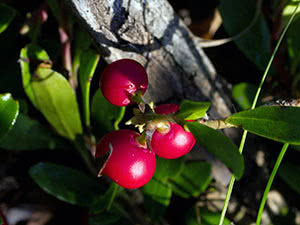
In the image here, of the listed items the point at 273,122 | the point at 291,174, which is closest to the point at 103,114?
the point at 273,122

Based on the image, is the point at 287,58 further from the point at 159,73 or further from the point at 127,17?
the point at 127,17

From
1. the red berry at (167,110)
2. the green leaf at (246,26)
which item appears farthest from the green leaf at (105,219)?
the green leaf at (246,26)

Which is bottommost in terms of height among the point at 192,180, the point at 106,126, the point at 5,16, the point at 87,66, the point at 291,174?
the point at 291,174

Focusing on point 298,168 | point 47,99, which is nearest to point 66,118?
point 47,99

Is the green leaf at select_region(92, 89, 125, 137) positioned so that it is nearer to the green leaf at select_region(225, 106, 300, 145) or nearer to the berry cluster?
the berry cluster

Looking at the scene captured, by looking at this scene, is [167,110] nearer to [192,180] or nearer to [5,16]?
[192,180]

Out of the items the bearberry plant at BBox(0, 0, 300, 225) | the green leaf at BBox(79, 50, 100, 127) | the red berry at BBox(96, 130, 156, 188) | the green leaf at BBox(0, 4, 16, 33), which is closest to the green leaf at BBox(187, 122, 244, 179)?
the bearberry plant at BBox(0, 0, 300, 225)
